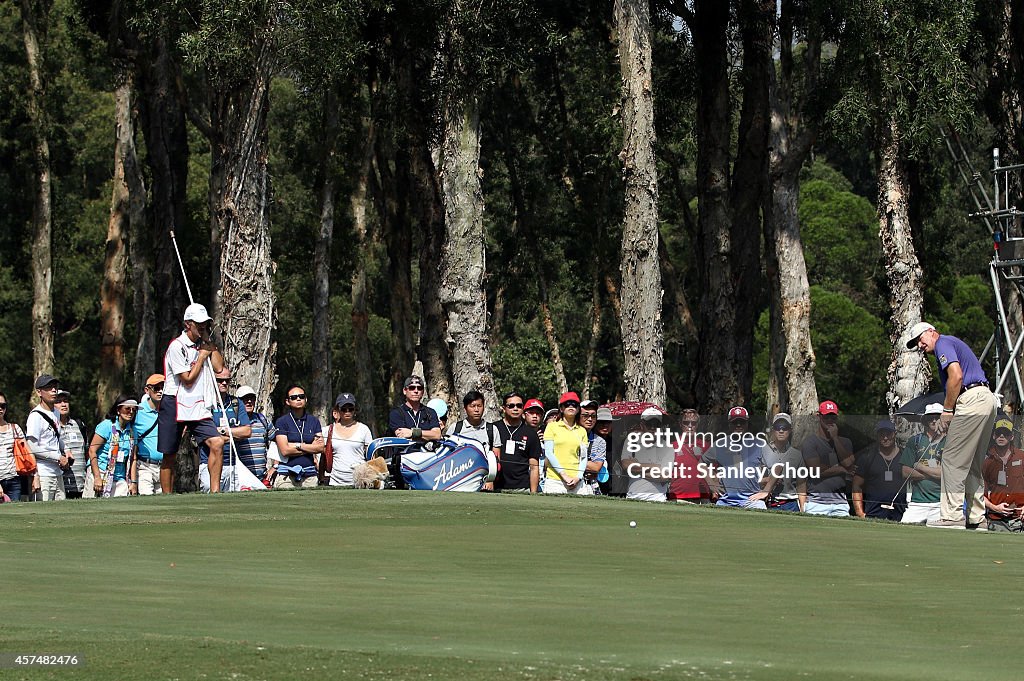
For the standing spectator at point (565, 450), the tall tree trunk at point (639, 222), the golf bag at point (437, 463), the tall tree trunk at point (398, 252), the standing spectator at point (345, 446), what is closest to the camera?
the golf bag at point (437, 463)

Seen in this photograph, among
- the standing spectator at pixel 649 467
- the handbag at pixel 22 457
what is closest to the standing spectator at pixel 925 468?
the standing spectator at pixel 649 467

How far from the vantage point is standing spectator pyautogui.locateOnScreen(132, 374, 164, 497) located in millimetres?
19422

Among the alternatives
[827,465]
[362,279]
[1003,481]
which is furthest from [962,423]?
[362,279]

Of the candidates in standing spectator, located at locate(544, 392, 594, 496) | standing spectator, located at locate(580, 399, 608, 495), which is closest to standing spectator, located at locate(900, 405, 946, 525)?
standing spectator, located at locate(580, 399, 608, 495)

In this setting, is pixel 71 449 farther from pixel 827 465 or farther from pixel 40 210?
pixel 40 210

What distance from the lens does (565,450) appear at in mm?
18734

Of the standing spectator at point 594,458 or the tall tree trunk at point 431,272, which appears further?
the tall tree trunk at point 431,272

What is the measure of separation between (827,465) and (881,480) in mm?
747

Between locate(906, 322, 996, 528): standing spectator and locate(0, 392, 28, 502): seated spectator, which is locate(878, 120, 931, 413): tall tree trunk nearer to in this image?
locate(906, 322, 996, 528): standing spectator

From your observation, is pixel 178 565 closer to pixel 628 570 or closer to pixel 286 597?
pixel 286 597

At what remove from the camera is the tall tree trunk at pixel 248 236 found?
24703mm

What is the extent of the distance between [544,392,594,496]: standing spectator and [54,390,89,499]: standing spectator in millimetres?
5921

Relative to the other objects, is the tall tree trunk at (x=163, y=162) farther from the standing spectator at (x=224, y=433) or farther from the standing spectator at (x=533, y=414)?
the standing spectator at (x=533, y=414)

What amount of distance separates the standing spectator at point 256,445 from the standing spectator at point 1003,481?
8487mm
